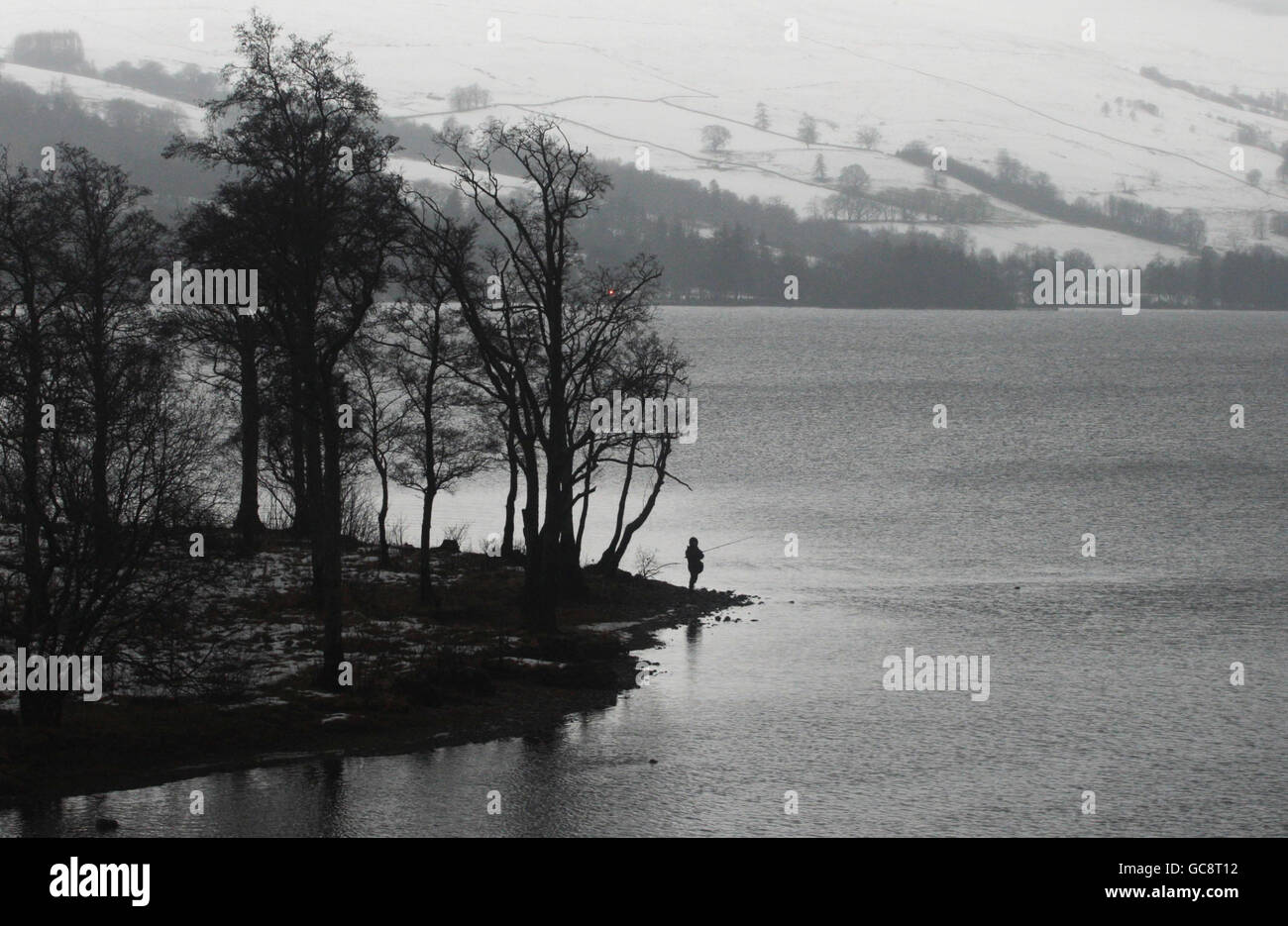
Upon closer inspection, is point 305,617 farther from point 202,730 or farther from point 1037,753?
point 1037,753

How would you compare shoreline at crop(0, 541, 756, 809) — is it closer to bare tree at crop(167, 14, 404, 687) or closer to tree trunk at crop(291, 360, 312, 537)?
bare tree at crop(167, 14, 404, 687)

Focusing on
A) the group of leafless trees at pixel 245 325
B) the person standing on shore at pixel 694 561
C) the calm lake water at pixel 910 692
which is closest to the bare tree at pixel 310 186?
the group of leafless trees at pixel 245 325

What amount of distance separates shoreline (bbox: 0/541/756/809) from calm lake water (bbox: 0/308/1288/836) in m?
0.79

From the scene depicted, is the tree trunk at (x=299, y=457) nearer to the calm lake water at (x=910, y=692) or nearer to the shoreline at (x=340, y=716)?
the shoreline at (x=340, y=716)

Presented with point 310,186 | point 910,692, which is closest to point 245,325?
point 310,186

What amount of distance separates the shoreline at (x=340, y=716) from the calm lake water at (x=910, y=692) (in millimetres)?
787

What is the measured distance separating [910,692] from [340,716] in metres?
14.8

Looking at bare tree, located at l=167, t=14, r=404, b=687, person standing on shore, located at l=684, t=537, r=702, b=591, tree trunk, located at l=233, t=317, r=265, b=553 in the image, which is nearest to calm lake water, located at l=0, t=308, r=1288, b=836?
person standing on shore, located at l=684, t=537, r=702, b=591

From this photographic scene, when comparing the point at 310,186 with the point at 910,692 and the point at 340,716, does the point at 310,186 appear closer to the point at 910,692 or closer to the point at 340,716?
the point at 340,716

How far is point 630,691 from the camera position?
35.1 metres

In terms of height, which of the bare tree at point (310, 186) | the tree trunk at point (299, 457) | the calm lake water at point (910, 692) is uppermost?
the bare tree at point (310, 186)

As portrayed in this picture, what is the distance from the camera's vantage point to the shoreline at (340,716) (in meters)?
25.0

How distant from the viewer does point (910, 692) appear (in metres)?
36.9
